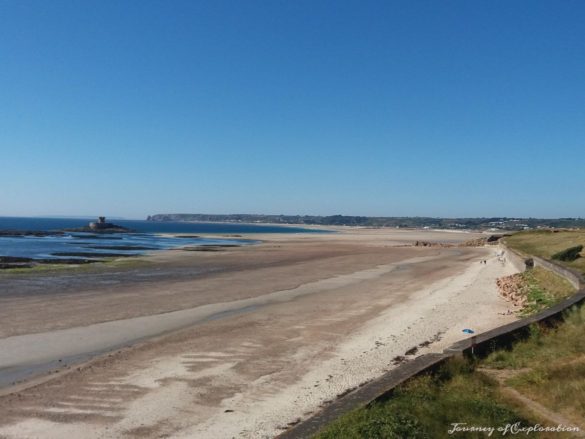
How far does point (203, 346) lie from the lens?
13141 mm

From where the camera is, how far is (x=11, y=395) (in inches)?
369

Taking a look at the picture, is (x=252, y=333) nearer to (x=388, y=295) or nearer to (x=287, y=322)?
(x=287, y=322)

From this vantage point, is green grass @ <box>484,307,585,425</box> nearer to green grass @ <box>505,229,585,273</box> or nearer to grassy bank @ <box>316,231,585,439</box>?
grassy bank @ <box>316,231,585,439</box>

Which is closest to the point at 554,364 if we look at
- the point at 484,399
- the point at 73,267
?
the point at 484,399

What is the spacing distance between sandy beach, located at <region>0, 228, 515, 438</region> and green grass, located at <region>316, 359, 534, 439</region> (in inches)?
63.6

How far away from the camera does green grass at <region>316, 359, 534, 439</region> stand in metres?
6.11

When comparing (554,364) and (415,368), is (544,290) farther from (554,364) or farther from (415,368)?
(415,368)

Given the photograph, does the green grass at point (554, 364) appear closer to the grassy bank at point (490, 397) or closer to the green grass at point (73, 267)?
the grassy bank at point (490, 397)

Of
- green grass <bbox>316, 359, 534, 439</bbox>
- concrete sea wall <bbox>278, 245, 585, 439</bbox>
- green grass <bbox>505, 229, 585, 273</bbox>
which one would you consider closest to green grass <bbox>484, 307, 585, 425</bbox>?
concrete sea wall <bbox>278, 245, 585, 439</bbox>

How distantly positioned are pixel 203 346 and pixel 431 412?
7637mm

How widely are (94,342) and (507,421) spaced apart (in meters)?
10.9

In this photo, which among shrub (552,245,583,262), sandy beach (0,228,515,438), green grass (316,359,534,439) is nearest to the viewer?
green grass (316,359,534,439)

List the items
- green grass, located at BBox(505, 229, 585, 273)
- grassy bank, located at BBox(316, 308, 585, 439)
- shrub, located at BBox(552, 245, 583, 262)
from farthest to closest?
shrub, located at BBox(552, 245, 583, 262) < green grass, located at BBox(505, 229, 585, 273) < grassy bank, located at BBox(316, 308, 585, 439)

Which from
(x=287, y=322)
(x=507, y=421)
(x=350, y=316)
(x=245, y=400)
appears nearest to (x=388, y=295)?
(x=350, y=316)
